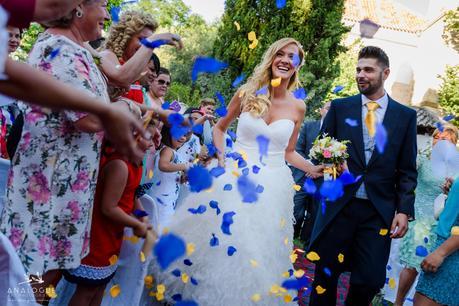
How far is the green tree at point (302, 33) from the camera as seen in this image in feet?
35.3

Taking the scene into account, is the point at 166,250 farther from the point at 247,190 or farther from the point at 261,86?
the point at 261,86

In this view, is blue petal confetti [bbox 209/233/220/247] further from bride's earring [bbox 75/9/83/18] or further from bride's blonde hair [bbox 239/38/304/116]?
bride's earring [bbox 75/9/83/18]

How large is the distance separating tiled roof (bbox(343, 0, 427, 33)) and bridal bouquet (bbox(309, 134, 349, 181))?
25174 mm

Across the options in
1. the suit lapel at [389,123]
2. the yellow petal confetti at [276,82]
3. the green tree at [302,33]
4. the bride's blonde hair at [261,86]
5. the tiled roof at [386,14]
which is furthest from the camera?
the tiled roof at [386,14]

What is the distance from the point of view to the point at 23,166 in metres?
2.00

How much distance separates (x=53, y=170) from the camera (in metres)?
2.01

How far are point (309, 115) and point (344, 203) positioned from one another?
8014mm

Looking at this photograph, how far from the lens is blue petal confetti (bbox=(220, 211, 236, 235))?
303cm

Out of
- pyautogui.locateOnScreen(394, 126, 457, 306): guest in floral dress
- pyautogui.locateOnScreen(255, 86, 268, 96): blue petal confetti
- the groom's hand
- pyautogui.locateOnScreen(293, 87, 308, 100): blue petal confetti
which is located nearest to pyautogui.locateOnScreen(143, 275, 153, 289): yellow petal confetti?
pyautogui.locateOnScreen(255, 86, 268, 96): blue petal confetti

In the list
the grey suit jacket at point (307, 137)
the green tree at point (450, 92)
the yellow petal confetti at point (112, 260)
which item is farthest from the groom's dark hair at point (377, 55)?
the green tree at point (450, 92)

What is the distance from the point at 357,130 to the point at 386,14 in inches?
1115

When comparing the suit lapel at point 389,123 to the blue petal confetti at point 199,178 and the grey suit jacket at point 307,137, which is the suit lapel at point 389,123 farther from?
the grey suit jacket at point 307,137

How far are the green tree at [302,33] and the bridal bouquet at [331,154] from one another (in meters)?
7.58

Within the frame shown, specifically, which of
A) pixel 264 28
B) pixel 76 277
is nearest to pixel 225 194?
pixel 76 277
